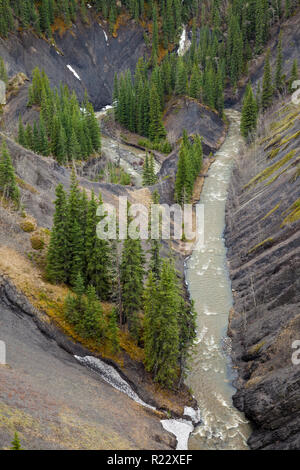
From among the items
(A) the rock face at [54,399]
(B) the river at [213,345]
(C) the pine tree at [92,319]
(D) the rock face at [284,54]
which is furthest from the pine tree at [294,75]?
(A) the rock face at [54,399]

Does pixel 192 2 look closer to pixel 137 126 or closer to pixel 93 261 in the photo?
pixel 137 126

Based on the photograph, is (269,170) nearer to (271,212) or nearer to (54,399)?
(271,212)

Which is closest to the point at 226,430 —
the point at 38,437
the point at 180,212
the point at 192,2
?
the point at 38,437

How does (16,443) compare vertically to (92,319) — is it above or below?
below

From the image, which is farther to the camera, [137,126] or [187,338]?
[137,126]

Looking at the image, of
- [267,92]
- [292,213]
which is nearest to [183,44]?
[267,92]
